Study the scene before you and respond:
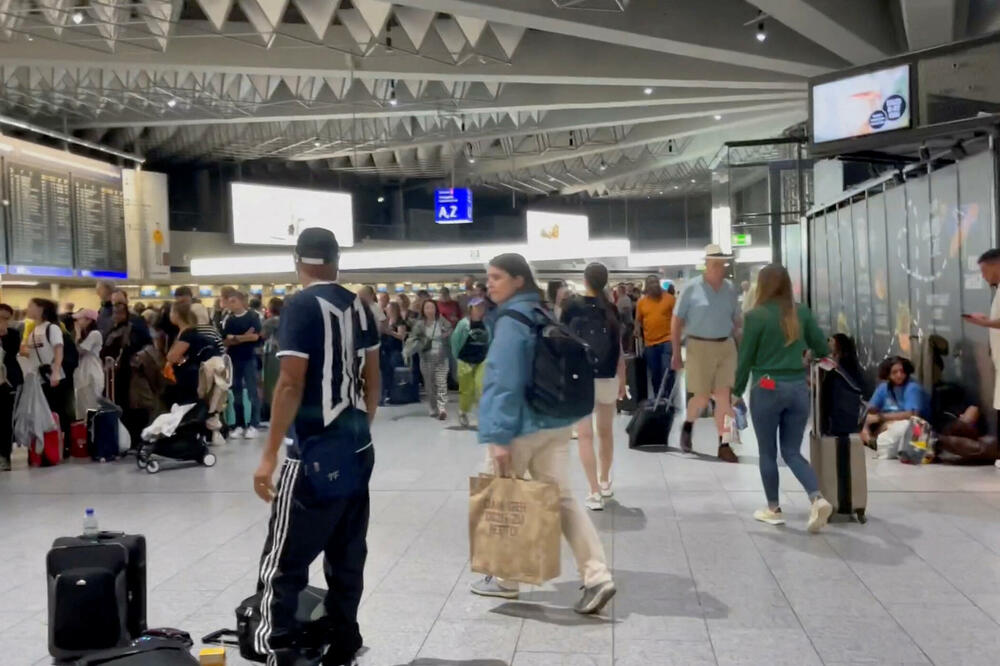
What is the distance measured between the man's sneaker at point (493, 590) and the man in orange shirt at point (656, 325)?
6.27m

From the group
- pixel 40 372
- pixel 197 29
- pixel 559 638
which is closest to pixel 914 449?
pixel 559 638

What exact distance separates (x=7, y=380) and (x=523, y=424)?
668 centimetres

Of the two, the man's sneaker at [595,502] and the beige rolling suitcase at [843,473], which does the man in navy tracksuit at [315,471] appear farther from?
the beige rolling suitcase at [843,473]

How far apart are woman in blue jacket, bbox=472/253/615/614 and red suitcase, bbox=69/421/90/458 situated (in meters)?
6.59

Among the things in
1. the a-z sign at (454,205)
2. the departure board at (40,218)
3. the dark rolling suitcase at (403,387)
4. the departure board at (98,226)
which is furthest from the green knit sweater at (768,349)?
the a-z sign at (454,205)

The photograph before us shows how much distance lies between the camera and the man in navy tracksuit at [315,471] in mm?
3344

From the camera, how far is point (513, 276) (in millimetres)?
4340

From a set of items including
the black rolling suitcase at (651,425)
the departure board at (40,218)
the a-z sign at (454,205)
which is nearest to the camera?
the black rolling suitcase at (651,425)

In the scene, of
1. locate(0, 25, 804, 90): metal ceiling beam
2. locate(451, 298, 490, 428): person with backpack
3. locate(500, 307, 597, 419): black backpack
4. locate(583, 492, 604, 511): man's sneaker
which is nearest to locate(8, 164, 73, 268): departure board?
locate(0, 25, 804, 90): metal ceiling beam

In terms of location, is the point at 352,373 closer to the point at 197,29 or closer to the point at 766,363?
the point at 766,363

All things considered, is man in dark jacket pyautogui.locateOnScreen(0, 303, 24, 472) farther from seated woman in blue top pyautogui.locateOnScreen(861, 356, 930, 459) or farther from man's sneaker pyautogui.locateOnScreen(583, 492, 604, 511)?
seated woman in blue top pyautogui.locateOnScreen(861, 356, 930, 459)

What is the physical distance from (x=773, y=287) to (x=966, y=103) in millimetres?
3901

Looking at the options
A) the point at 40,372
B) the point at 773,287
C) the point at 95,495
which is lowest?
the point at 95,495

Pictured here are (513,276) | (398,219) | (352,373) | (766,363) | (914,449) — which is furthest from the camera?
(398,219)
